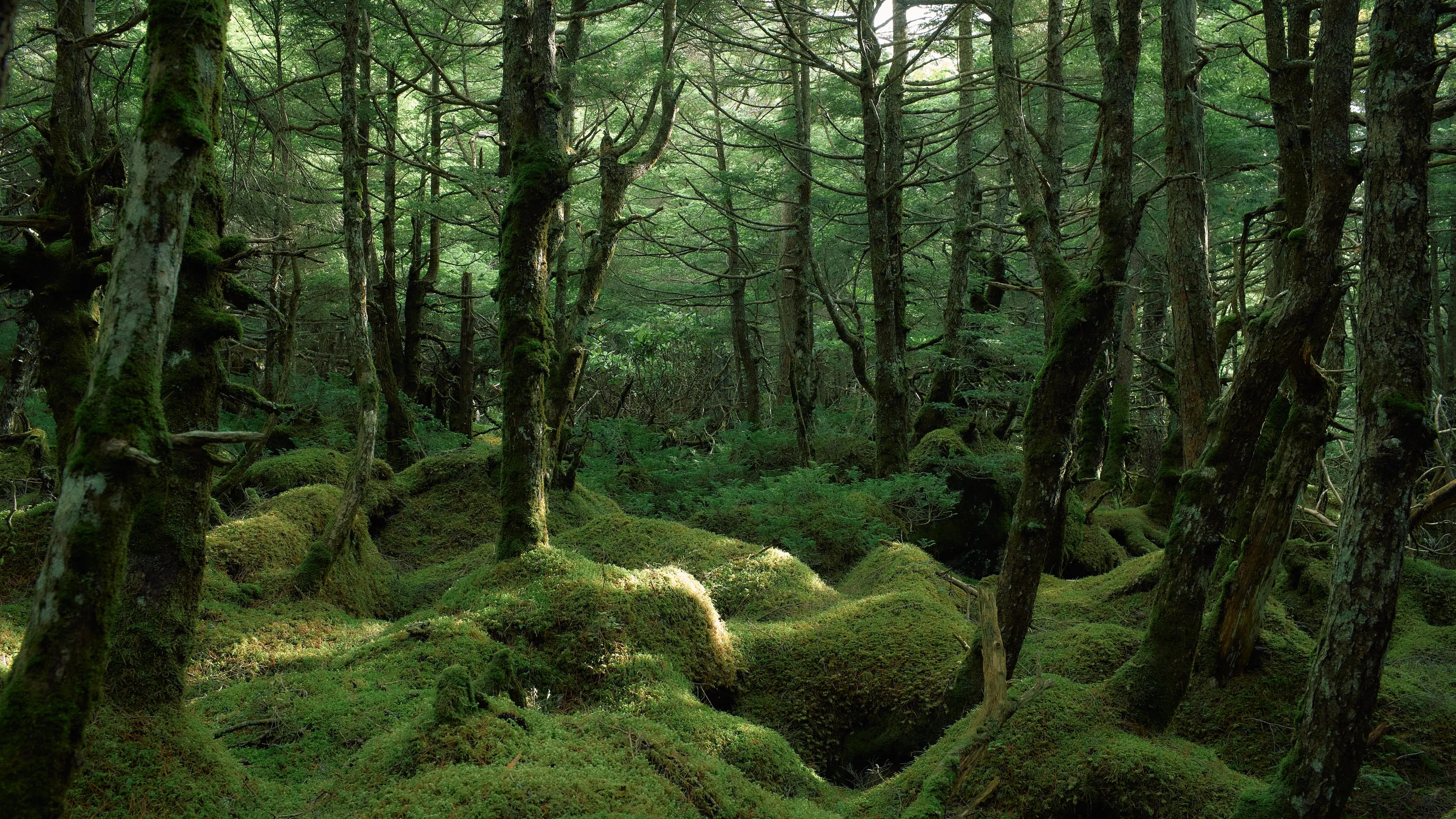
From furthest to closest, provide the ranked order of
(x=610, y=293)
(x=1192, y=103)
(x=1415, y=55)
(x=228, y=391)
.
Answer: (x=610, y=293) → (x=1192, y=103) → (x=228, y=391) → (x=1415, y=55)

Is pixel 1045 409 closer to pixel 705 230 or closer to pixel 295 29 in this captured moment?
pixel 295 29

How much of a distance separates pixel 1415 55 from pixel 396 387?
11474 millimetres

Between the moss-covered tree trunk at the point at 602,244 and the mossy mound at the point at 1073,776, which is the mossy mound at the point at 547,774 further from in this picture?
the moss-covered tree trunk at the point at 602,244

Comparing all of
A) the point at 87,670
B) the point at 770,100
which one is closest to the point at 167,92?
the point at 87,670

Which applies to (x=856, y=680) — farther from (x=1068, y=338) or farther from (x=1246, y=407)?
(x=1246, y=407)

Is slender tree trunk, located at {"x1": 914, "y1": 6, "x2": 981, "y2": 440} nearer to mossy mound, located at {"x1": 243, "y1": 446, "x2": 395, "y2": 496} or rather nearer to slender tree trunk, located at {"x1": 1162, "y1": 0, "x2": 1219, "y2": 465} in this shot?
slender tree trunk, located at {"x1": 1162, "y1": 0, "x2": 1219, "y2": 465}

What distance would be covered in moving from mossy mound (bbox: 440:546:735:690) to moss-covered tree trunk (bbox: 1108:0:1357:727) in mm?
2473

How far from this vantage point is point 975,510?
10.8 metres

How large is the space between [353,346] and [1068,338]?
229 inches

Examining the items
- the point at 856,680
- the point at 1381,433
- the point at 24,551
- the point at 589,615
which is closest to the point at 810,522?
the point at 856,680

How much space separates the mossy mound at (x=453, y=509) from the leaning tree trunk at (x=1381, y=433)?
21.1 feet

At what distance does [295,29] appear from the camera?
10.6 meters

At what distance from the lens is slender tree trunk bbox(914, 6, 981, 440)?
12383 mm

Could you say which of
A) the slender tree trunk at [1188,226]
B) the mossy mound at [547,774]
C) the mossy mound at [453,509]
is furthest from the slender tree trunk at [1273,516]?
the mossy mound at [453,509]
